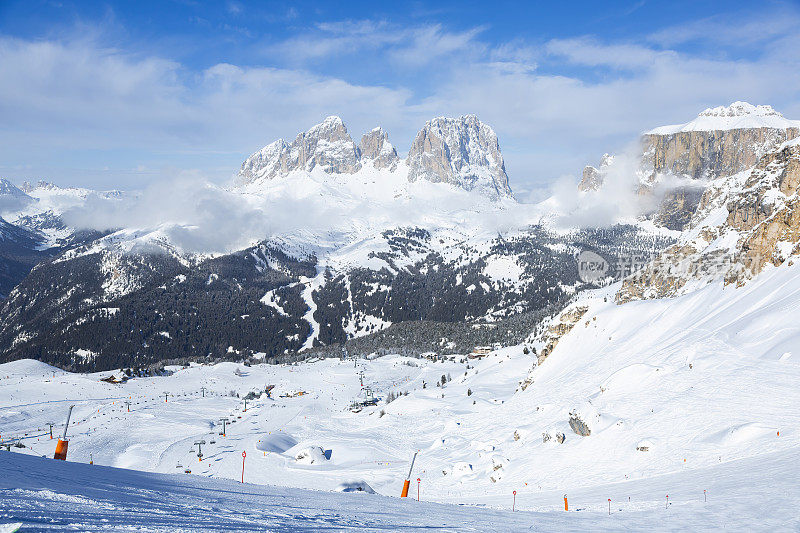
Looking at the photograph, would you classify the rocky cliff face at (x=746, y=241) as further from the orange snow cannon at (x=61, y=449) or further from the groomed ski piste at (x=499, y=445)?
the orange snow cannon at (x=61, y=449)

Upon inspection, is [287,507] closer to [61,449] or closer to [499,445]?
[61,449]

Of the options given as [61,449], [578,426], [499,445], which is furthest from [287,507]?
[499,445]

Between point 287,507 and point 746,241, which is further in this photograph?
point 746,241

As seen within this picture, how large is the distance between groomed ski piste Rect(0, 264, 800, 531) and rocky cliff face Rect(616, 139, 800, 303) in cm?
461

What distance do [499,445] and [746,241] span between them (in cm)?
4111

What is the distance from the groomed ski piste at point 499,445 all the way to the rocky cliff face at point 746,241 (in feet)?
15.1

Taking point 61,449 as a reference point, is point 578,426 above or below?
above

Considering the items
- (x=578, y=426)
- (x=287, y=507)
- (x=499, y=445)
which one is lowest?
(x=499, y=445)

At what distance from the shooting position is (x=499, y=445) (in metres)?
42.1

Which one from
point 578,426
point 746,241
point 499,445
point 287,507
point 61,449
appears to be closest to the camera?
point 287,507

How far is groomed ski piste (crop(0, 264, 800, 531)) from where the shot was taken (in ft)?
33.7

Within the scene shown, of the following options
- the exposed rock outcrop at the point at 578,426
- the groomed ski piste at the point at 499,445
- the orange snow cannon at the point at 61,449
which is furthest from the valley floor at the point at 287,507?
the exposed rock outcrop at the point at 578,426

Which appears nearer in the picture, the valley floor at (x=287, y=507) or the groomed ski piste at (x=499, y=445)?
the valley floor at (x=287, y=507)

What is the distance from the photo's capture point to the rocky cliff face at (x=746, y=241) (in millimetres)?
50781
